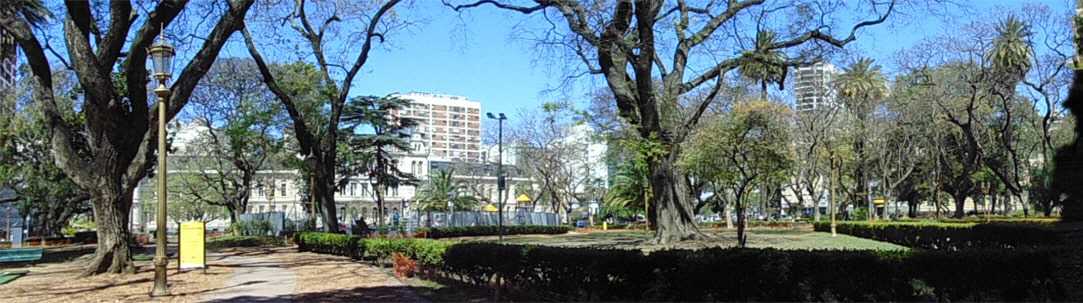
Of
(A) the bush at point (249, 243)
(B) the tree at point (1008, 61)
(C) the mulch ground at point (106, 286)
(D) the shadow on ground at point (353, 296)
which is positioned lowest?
(A) the bush at point (249, 243)

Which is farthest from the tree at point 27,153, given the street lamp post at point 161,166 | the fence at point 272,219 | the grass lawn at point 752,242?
the street lamp post at point 161,166

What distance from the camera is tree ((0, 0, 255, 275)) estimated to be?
1808cm

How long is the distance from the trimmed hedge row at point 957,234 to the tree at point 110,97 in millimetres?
18450

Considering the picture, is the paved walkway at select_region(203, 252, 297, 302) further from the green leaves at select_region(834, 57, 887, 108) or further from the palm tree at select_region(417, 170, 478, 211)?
the palm tree at select_region(417, 170, 478, 211)

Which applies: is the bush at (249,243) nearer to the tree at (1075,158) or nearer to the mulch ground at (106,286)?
the mulch ground at (106,286)

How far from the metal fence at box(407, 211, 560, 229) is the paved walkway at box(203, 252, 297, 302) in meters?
36.1

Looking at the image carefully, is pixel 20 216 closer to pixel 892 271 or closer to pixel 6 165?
pixel 6 165

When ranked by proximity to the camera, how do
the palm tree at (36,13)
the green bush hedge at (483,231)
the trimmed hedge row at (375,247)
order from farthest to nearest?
1. the green bush hedge at (483,231)
2. the palm tree at (36,13)
3. the trimmed hedge row at (375,247)

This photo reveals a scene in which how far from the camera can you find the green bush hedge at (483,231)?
46.7m

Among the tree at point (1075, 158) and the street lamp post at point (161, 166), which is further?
the street lamp post at point (161, 166)

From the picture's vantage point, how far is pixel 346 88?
2945 cm

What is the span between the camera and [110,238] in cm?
1897

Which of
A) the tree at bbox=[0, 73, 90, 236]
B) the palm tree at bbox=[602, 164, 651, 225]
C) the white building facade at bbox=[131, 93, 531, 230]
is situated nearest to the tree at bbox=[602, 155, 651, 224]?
the palm tree at bbox=[602, 164, 651, 225]

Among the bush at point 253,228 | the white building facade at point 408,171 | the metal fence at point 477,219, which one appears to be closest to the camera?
the bush at point 253,228
